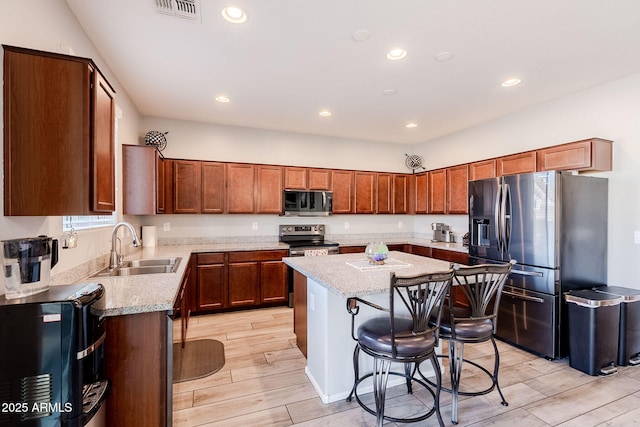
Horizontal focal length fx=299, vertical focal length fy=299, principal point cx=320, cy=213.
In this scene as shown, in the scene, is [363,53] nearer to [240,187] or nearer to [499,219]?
[499,219]

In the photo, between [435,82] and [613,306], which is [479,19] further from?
[613,306]

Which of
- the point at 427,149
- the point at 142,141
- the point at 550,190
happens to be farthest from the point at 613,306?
the point at 142,141

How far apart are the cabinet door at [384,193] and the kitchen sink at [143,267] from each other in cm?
357

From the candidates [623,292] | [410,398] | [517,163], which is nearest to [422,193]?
[517,163]

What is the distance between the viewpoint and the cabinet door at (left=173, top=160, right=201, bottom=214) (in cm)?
431

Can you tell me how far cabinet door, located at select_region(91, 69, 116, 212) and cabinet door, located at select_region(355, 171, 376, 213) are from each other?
13.1 feet

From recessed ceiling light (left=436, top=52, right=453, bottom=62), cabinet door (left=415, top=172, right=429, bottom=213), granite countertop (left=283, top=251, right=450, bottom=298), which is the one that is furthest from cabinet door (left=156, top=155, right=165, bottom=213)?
cabinet door (left=415, top=172, right=429, bottom=213)

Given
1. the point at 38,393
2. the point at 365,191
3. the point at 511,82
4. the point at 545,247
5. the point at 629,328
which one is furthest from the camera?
the point at 365,191

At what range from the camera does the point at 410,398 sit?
2281mm

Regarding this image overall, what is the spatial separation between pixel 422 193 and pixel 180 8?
15.1 feet

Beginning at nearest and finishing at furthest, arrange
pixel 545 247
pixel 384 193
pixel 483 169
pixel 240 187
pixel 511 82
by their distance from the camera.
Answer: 1. pixel 545 247
2. pixel 511 82
3. pixel 483 169
4. pixel 240 187
5. pixel 384 193

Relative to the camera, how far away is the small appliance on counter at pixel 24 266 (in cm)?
135

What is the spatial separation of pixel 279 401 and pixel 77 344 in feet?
4.92

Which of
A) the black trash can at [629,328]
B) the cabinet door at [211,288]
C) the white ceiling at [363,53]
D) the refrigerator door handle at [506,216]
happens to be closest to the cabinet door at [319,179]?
the white ceiling at [363,53]
